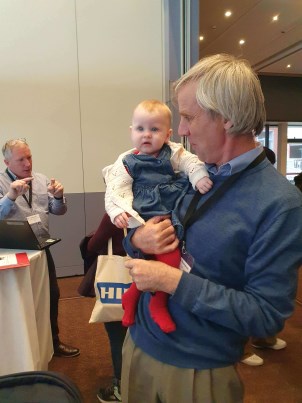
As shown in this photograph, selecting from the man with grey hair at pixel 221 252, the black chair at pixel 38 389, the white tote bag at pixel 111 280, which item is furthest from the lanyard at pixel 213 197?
the white tote bag at pixel 111 280

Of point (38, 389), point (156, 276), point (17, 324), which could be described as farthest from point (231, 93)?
point (17, 324)

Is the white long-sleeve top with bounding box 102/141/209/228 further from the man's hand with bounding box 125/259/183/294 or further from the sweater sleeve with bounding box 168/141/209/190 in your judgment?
the man's hand with bounding box 125/259/183/294

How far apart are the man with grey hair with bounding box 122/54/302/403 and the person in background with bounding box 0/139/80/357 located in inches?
58.9

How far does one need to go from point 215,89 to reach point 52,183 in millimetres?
1823

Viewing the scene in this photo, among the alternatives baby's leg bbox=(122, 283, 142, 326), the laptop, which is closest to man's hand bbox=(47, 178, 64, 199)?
the laptop

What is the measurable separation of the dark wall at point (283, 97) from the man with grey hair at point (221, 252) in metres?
9.66

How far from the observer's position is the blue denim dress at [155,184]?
3.64 feet

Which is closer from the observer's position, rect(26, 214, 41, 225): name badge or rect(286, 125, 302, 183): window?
rect(26, 214, 41, 225): name badge

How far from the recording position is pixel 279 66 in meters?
8.84

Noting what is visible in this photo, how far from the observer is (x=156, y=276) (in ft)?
2.83

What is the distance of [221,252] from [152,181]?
456mm

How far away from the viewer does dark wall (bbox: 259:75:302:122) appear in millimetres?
9725

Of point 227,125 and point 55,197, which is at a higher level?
point 227,125

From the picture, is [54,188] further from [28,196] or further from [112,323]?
[112,323]
